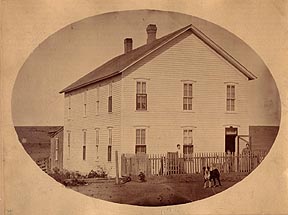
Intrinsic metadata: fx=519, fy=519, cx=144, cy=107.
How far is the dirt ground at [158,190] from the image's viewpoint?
80.8 inches

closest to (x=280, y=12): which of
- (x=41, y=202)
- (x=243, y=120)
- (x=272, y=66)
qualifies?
(x=272, y=66)

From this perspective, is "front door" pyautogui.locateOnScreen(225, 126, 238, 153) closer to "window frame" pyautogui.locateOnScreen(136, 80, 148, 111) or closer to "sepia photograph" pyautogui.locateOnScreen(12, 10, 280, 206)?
"sepia photograph" pyautogui.locateOnScreen(12, 10, 280, 206)

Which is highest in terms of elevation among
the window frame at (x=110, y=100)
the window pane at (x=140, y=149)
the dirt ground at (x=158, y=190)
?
the window frame at (x=110, y=100)

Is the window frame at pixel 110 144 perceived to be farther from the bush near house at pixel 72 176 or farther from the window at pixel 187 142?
the window at pixel 187 142

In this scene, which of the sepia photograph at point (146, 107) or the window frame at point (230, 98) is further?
the window frame at point (230, 98)

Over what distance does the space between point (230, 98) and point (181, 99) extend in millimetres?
209

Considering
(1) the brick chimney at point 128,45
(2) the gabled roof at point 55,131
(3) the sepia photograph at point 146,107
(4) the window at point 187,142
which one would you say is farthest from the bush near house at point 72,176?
(1) the brick chimney at point 128,45

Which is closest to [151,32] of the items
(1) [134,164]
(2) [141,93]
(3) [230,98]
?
(2) [141,93]

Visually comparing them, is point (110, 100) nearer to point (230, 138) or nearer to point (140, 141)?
point (140, 141)

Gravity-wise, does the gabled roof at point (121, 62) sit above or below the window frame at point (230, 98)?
above

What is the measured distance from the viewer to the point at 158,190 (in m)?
2.09

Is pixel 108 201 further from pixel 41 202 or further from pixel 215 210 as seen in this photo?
pixel 215 210

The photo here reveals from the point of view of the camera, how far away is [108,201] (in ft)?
6.75

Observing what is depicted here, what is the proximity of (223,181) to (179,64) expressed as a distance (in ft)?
1.68
